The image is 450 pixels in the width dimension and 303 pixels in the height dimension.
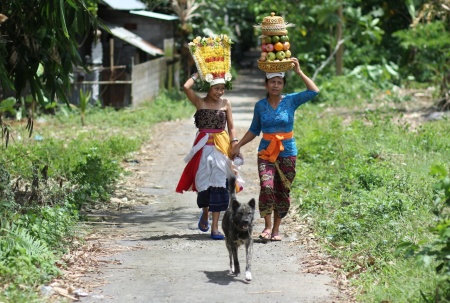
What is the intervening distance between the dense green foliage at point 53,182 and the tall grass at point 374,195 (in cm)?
267

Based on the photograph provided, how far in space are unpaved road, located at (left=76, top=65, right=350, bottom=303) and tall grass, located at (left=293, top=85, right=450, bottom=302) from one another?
308mm

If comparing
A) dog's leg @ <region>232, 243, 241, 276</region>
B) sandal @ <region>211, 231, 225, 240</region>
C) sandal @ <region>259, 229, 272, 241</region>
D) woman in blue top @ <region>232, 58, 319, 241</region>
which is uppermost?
woman in blue top @ <region>232, 58, 319, 241</region>

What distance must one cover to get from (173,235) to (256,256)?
1383mm

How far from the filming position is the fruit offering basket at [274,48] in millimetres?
9141

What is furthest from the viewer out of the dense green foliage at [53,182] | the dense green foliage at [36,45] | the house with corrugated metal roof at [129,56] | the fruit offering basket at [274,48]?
the house with corrugated metal roof at [129,56]

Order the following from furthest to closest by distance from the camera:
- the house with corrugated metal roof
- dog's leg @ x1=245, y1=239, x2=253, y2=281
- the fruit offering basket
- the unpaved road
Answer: the house with corrugated metal roof, the fruit offering basket, dog's leg @ x1=245, y1=239, x2=253, y2=281, the unpaved road

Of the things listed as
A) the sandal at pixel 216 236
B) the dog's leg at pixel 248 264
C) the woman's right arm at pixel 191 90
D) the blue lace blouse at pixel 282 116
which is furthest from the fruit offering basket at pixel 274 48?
the dog's leg at pixel 248 264

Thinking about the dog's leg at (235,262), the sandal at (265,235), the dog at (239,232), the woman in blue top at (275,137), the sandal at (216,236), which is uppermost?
the woman in blue top at (275,137)

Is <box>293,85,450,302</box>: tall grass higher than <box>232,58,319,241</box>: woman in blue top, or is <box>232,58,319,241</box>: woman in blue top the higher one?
<box>232,58,319,241</box>: woman in blue top

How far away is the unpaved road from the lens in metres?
A: 7.21

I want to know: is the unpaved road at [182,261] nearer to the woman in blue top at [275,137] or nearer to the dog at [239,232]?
the dog at [239,232]

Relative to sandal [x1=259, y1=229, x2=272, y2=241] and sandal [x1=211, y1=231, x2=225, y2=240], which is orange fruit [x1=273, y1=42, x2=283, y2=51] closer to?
sandal [x1=259, y1=229, x2=272, y2=241]

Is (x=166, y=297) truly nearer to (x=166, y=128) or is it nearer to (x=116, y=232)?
(x=116, y=232)

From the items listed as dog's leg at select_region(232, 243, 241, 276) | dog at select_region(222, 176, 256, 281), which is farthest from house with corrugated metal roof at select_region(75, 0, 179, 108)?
dog's leg at select_region(232, 243, 241, 276)
